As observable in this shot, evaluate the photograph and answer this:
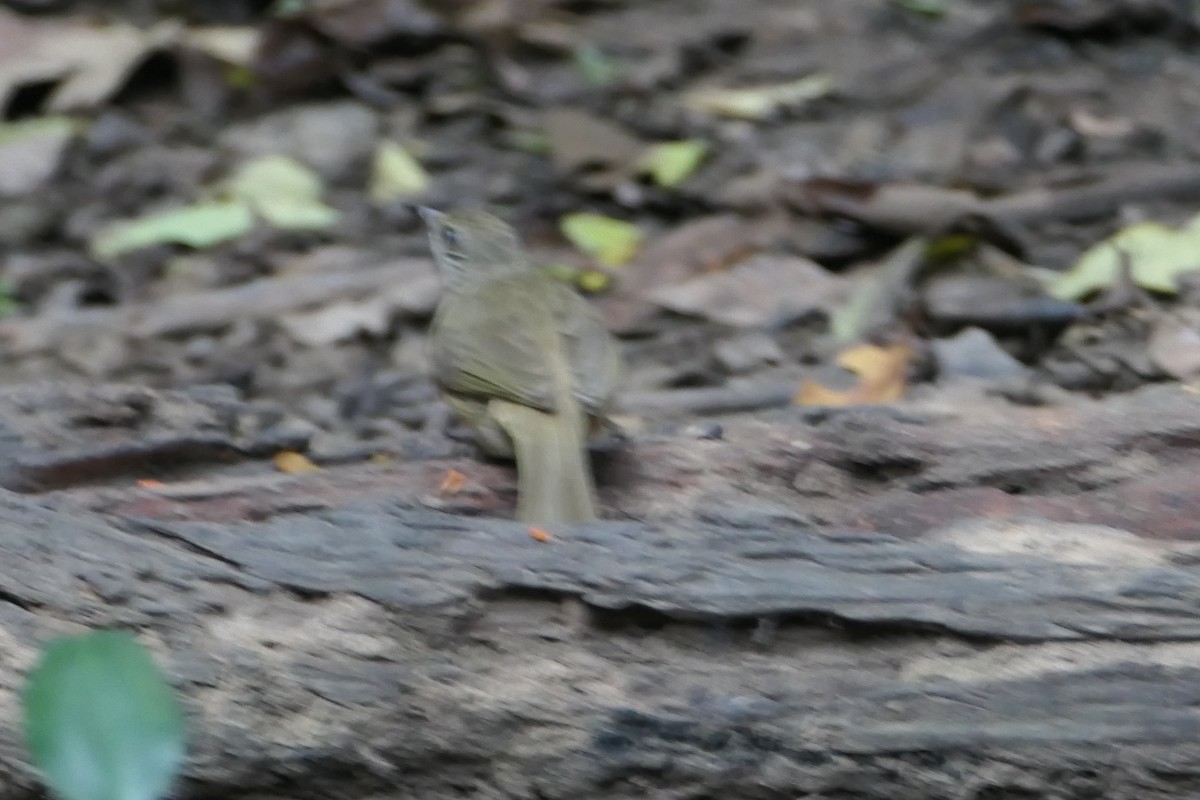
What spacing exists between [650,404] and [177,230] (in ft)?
8.36

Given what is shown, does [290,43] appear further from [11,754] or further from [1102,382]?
[11,754]

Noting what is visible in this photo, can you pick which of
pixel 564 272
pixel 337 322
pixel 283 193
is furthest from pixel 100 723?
pixel 283 193

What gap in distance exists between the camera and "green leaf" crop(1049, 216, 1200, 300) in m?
4.90

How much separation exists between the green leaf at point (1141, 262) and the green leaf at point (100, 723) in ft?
12.1

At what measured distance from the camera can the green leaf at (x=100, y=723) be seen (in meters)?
2.20

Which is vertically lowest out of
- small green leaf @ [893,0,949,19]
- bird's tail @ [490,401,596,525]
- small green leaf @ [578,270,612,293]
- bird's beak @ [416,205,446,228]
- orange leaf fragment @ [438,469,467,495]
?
small green leaf @ [578,270,612,293]

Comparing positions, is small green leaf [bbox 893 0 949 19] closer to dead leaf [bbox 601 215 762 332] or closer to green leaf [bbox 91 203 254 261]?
dead leaf [bbox 601 215 762 332]

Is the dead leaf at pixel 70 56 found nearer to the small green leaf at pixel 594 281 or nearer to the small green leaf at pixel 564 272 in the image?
the small green leaf at pixel 564 272

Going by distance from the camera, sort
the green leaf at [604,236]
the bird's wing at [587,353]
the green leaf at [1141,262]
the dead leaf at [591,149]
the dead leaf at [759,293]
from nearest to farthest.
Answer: the bird's wing at [587,353] → the green leaf at [1141,262] → the dead leaf at [759,293] → the green leaf at [604,236] → the dead leaf at [591,149]

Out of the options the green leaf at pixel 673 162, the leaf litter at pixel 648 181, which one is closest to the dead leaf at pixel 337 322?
the leaf litter at pixel 648 181

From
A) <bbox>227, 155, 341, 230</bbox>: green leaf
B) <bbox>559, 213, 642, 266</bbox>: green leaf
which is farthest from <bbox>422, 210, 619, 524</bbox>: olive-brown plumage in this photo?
<bbox>227, 155, 341, 230</bbox>: green leaf

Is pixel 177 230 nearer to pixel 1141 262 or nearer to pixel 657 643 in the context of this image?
pixel 1141 262

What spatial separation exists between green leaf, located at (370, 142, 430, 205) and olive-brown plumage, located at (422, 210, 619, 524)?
7.80ft

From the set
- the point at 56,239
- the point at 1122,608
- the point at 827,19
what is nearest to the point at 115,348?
the point at 56,239
